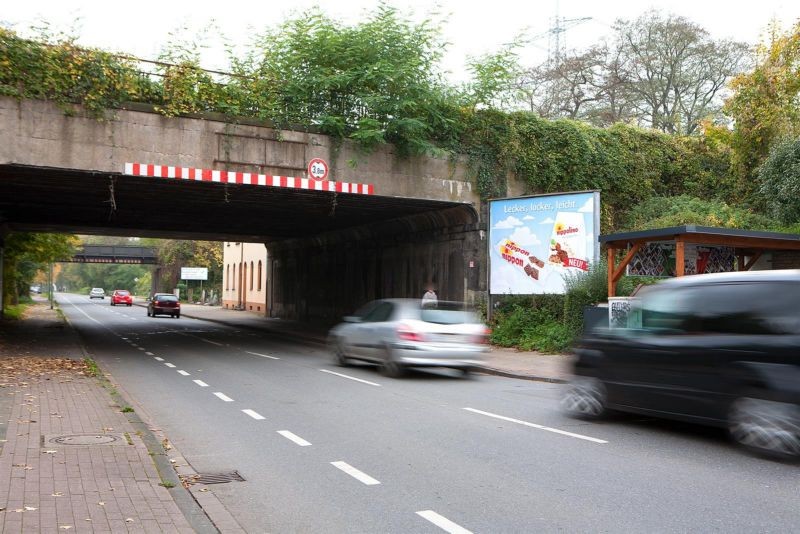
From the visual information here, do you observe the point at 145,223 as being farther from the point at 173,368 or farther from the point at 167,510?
the point at 167,510

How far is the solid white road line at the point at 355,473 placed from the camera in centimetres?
625

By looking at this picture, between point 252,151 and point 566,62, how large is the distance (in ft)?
101

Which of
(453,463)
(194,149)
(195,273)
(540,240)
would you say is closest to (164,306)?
(195,273)

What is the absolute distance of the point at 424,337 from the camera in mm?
13773

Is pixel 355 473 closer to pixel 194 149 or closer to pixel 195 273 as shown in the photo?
pixel 194 149

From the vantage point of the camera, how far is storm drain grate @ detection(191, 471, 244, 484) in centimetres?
626

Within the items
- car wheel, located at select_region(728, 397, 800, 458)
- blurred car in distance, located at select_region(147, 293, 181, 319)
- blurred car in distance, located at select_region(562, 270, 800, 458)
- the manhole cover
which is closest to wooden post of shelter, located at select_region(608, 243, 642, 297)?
blurred car in distance, located at select_region(562, 270, 800, 458)

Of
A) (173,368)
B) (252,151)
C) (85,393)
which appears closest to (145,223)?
(252,151)

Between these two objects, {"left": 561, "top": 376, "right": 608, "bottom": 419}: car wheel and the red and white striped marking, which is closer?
{"left": 561, "top": 376, "right": 608, "bottom": 419}: car wheel

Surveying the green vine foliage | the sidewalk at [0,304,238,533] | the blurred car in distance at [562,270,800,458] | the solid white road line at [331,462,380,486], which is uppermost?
the green vine foliage

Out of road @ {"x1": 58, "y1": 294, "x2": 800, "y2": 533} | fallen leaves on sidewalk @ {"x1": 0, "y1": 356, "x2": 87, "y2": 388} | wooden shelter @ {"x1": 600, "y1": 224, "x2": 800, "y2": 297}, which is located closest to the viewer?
road @ {"x1": 58, "y1": 294, "x2": 800, "y2": 533}

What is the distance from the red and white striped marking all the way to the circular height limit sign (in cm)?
14

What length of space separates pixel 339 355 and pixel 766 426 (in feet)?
35.2

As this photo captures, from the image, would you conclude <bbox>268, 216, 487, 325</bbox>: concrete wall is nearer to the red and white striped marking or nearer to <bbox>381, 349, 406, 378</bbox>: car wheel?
the red and white striped marking
